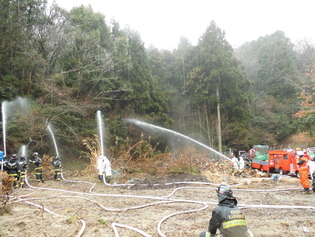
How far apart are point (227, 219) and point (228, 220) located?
0.02m

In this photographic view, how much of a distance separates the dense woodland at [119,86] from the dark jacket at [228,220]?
1268 centimetres

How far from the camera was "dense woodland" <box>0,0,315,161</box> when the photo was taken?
19.5 metres

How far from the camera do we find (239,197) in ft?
26.4

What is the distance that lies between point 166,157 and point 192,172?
180 centimetres

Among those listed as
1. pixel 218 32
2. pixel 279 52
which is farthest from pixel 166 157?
pixel 279 52

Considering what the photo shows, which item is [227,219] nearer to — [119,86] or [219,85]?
[119,86]

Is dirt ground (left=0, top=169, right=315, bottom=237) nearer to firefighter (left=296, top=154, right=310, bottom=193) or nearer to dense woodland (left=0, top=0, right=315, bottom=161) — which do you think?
firefighter (left=296, top=154, right=310, bottom=193)

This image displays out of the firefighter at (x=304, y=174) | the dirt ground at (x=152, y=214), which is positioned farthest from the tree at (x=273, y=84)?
the dirt ground at (x=152, y=214)

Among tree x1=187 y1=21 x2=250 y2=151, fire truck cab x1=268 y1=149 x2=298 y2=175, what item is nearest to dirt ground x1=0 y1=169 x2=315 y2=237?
fire truck cab x1=268 y1=149 x2=298 y2=175

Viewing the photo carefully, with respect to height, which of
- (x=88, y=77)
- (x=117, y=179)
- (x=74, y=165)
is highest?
(x=88, y=77)

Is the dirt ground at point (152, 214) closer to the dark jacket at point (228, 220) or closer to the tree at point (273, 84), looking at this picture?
the dark jacket at point (228, 220)

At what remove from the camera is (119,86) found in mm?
25594

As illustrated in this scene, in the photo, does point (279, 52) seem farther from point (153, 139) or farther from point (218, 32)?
point (153, 139)

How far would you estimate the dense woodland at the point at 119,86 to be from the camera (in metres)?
19.5
